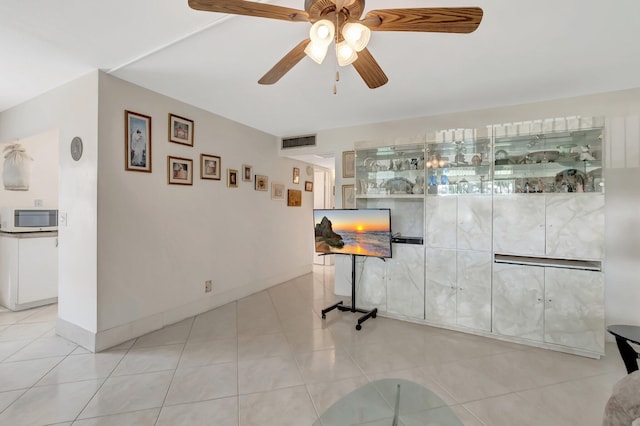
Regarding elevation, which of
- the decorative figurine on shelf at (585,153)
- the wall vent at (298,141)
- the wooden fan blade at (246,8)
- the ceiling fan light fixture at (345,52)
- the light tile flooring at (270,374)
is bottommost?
the light tile flooring at (270,374)

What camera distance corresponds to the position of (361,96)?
3.02 meters

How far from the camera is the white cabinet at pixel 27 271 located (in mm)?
3506

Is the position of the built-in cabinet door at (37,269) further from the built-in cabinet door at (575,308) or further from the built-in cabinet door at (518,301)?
the built-in cabinet door at (575,308)

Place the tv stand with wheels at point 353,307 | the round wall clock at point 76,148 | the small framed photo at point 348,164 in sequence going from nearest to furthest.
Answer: the round wall clock at point 76,148 → the tv stand with wheels at point 353,307 → the small framed photo at point 348,164

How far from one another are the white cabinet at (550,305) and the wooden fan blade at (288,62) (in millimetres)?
2772

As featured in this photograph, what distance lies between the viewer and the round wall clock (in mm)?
2648

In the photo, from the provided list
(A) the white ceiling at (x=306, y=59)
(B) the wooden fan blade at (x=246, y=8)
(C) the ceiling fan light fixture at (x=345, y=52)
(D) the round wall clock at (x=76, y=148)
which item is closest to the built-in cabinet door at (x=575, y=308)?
(A) the white ceiling at (x=306, y=59)

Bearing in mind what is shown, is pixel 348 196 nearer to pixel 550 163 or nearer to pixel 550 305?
pixel 550 163

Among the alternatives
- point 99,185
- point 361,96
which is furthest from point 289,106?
point 99,185

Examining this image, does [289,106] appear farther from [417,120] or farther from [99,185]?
[99,185]

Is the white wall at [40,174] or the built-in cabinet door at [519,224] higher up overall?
the white wall at [40,174]

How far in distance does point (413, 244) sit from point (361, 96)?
1.80m

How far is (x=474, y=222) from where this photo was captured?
3.04 meters

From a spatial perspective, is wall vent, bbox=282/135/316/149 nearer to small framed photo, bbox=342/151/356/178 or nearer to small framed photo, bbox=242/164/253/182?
small framed photo, bbox=342/151/356/178
